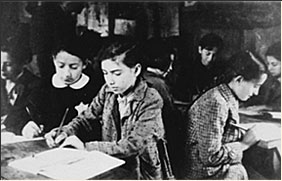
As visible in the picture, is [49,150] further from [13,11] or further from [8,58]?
[13,11]

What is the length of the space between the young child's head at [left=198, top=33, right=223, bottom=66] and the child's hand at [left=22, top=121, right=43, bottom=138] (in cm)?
65

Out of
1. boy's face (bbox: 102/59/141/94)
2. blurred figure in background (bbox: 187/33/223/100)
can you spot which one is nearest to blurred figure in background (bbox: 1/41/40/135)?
boy's face (bbox: 102/59/141/94)

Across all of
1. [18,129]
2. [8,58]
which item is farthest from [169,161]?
[8,58]

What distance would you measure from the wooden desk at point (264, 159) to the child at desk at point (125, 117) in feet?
1.07

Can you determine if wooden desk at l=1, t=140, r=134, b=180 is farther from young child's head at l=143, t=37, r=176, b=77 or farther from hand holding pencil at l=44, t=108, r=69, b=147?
young child's head at l=143, t=37, r=176, b=77

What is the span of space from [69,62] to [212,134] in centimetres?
59

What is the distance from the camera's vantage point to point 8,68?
174cm

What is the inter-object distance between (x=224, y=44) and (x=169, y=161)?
47 centimetres

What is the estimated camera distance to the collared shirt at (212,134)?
1754 mm

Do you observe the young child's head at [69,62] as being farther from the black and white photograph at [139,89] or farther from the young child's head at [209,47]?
the young child's head at [209,47]

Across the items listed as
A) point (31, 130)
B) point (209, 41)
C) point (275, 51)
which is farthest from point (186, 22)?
point (31, 130)

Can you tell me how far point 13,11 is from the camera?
67.9 inches

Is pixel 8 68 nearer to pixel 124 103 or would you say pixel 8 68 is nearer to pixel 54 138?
pixel 54 138

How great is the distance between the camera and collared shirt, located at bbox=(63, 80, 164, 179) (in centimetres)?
174
